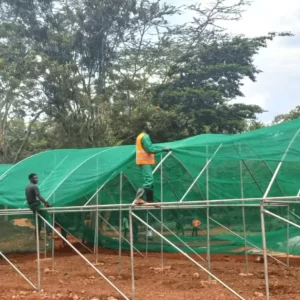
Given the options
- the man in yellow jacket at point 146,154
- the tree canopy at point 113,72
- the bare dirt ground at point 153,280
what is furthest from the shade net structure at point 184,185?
the tree canopy at point 113,72

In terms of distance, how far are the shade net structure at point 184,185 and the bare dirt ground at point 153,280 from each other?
67 cm

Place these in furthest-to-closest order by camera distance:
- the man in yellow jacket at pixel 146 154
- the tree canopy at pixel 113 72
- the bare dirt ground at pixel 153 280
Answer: the tree canopy at pixel 113 72 < the man in yellow jacket at pixel 146 154 < the bare dirt ground at pixel 153 280

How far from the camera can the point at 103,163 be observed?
10.8 meters

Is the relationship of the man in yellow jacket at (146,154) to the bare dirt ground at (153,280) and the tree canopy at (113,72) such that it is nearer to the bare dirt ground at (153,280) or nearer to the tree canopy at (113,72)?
the bare dirt ground at (153,280)

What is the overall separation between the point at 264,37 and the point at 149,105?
5.43 meters

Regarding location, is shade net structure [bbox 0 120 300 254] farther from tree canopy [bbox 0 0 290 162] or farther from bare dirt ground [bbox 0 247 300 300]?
tree canopy [bbox 0 0 290 162]

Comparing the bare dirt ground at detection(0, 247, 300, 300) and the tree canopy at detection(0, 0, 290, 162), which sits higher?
the tree canopy at detection(0, 0, 290, 162)

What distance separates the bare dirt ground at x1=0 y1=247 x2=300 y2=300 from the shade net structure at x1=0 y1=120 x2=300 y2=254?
0.67 meters

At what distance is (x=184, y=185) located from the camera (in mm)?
13062

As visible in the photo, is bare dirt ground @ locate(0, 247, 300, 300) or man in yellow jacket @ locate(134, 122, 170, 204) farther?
man in yellow jacket @ locate(134, 122, 170, 204)

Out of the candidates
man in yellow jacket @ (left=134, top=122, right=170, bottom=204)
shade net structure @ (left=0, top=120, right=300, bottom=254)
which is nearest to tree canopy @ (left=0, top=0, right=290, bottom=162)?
shade net structure @ (left=0, top=120, right=300, bottom=254)

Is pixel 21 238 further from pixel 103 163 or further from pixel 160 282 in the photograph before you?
pixel 160 282

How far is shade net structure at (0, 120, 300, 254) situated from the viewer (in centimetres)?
866

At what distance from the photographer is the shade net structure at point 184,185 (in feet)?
28.4
